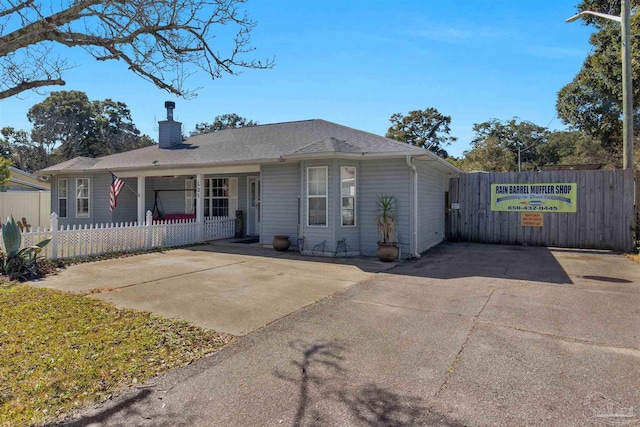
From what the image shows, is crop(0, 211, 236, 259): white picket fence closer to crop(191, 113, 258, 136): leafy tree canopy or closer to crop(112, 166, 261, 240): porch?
crop(112, 166, 261, 240): porch

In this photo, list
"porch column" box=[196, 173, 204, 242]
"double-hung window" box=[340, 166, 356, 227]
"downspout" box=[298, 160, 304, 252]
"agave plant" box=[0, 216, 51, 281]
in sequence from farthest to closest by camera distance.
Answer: "porch column" box=[196, 173, 204, 242] → "downspout" box=[298, 160, 304, 252] → "double-hung window" box=[340, 166, 356, 227] → "agave plant" box=[0, 216, 51, 281]

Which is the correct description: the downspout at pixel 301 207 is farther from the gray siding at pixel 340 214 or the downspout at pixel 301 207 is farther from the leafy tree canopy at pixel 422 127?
the leafy tree canopy at pixel 422 127

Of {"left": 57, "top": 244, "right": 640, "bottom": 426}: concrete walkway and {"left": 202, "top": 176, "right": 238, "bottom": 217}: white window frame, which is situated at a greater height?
{"left": 202, "top": 176, "right": 238, "bottom": 217}: white window frame

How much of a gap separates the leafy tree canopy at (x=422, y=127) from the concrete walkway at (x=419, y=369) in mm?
37546

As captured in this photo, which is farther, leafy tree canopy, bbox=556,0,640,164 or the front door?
the front door

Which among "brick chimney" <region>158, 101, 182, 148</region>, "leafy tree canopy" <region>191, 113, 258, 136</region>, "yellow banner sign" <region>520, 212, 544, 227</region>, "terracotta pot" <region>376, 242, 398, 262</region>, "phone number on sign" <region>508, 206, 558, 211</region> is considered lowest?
"terracotta pot" <region>376, 242, 398, 262</region>

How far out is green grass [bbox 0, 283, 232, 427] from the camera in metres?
2.82

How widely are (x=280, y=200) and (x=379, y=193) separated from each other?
3.00m

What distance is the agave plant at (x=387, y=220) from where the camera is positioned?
9164mm

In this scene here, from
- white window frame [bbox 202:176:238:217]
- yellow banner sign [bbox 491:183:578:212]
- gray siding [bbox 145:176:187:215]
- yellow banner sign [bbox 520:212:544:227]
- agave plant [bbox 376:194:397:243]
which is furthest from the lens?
gray siding [bbox 145:176:187:215]

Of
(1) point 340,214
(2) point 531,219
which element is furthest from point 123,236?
(2) point 531,219

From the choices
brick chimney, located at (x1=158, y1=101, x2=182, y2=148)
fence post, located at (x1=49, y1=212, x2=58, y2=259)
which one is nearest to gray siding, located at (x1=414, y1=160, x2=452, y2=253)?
fence post, located at (x1=49, y1=212, x2=58, y2=259)

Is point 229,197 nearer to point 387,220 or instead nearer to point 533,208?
point 387,220

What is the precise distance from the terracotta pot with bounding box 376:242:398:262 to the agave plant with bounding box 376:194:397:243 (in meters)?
0.32
